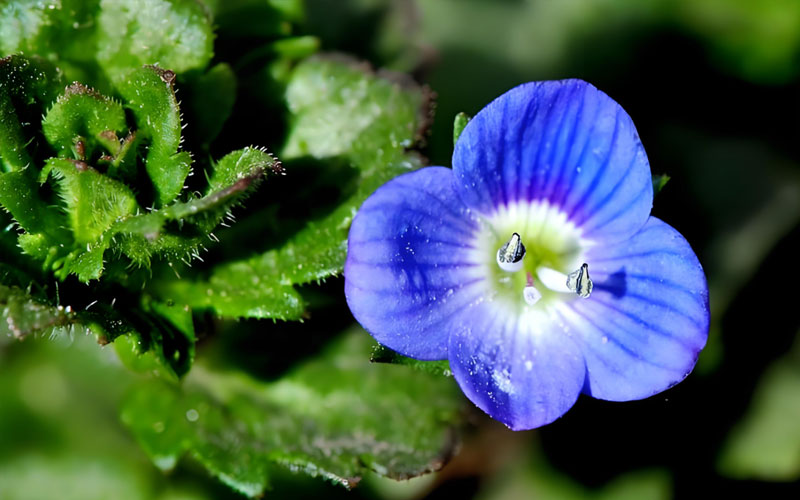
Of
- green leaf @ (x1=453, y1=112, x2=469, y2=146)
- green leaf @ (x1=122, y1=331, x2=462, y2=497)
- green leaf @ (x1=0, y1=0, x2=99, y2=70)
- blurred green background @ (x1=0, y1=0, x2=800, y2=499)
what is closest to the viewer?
green leaf @ (x1=453, y1=112, x2=469, y2=146)

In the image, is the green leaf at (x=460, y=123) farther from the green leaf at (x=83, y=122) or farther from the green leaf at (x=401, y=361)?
the green leaf at (x=83, y=122)

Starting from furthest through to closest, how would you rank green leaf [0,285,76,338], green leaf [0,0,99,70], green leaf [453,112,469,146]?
green leaf [0,0,99,70] → green leaf [453,112,469,146] → green leaf [0,285,76,338]

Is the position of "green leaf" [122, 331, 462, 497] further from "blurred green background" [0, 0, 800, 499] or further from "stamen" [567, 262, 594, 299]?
"stamen" [567, 262, 594, 299]

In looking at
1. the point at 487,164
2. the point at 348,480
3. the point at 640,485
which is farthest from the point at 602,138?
the point at 640,485

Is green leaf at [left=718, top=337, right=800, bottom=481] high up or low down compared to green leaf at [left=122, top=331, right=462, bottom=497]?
down

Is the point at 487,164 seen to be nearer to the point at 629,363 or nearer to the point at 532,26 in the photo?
the point at 629,363

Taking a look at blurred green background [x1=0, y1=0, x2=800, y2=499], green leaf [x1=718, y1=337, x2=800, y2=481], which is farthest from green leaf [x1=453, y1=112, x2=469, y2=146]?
green leaf [x1=718, y1=337, x2=800, y2=481]
